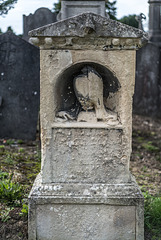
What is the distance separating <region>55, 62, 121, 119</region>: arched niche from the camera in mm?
2773

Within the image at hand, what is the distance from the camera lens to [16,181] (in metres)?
3.81

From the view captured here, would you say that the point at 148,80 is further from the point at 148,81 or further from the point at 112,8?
the point at 112,8

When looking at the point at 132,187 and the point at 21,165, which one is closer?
the point at 132,187

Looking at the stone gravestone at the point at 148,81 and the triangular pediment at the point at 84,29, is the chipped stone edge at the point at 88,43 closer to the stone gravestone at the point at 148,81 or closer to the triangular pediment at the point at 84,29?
the triangular pediment at the point at 84,29

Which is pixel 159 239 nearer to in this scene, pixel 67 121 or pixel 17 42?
pixel 67 121

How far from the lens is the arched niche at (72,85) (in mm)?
2773

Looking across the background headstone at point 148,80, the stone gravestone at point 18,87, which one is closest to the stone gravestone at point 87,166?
the stone gravestone at point 18,87

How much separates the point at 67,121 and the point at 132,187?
0.76 m

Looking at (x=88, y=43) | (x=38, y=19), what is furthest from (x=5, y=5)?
(x=88, y=43)

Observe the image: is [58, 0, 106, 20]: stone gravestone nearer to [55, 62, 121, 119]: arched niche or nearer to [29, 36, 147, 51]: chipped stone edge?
[55, 62, 121, 119]: arched niche

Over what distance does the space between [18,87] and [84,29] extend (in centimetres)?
340

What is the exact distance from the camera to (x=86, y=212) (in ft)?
9.18

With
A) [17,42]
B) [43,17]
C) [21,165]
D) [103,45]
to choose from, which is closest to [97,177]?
[103,45]

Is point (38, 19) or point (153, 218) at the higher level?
point (38, 19)
